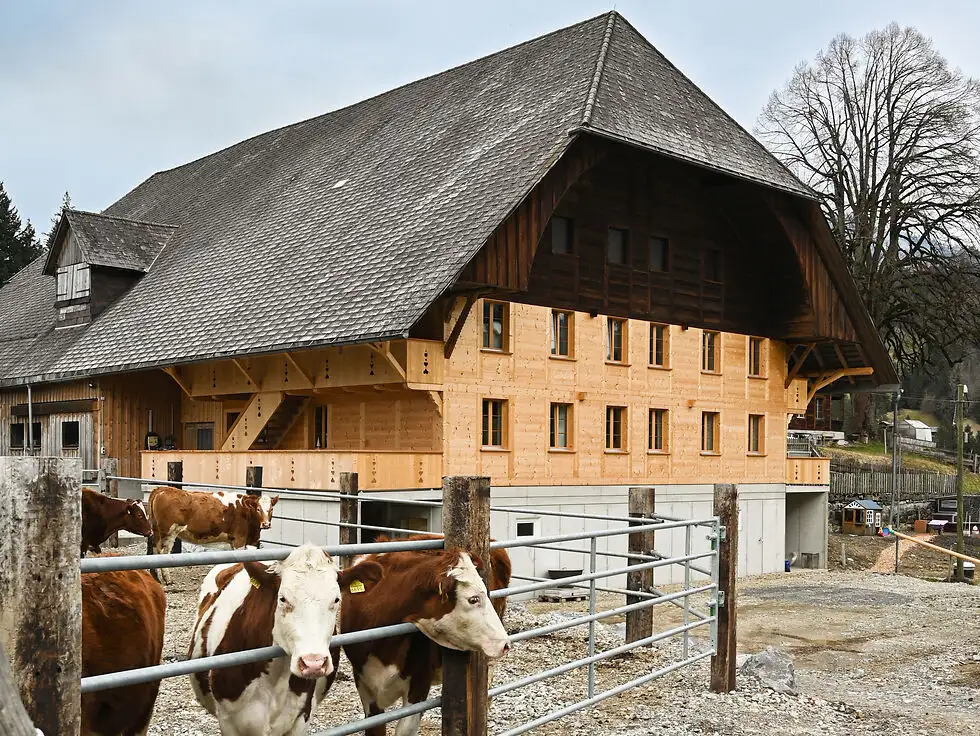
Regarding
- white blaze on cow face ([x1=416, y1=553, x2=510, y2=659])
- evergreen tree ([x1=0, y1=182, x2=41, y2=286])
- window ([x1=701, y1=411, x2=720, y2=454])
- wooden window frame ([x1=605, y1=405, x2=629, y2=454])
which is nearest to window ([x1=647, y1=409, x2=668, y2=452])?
wooden window frame ([x1=605, y1=405, x2=629, y2=454])

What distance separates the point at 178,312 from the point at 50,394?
6.30 meters

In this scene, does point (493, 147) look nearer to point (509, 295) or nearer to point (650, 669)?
point (509, 295)

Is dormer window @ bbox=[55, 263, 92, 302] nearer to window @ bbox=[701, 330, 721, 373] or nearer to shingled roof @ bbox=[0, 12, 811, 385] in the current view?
shingled roof @ bbox=[0, 12, 811, 385]

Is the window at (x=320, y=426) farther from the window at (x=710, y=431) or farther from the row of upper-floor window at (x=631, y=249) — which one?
the window at (x=710, y=431)

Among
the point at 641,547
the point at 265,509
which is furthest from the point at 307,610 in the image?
the point at 265,509

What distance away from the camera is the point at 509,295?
982 inches

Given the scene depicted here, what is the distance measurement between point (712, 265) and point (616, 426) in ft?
18.9

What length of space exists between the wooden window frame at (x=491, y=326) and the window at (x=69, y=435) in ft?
43.6

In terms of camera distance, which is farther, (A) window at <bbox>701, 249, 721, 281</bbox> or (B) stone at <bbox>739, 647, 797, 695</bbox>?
(A) window at <bbox>701, 249, 721, 281</bbox>

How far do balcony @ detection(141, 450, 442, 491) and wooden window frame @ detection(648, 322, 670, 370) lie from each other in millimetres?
7744

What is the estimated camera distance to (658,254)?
95.5 feet

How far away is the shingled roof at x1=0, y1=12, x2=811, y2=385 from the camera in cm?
2331

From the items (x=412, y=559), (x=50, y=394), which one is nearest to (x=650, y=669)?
(x=412, y=559)

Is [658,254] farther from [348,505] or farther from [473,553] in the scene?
[473,553]
